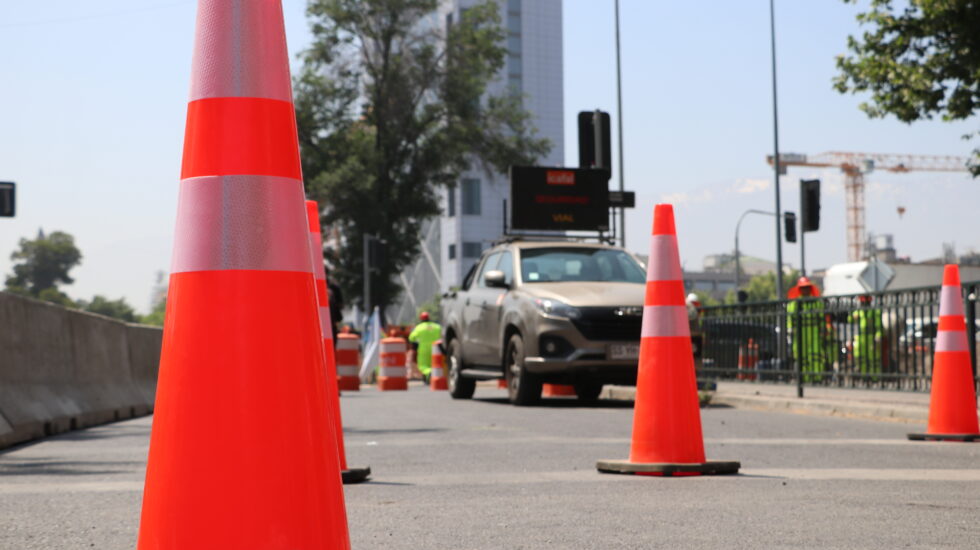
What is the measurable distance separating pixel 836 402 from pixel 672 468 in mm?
7699

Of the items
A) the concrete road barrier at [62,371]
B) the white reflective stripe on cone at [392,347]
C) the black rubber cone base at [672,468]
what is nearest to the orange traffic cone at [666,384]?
the black rubber cone base at [672,468]

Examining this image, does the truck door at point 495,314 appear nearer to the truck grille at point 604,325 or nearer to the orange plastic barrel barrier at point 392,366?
the truck grille at point 604,325

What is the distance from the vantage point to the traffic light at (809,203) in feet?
87.2

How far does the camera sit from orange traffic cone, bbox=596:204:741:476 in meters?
6.99

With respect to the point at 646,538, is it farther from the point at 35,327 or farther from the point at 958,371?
the point at 35,327

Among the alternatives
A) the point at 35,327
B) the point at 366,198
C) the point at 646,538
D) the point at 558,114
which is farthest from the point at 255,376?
the point at 558,114

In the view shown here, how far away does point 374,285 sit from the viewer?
50281 millimetres

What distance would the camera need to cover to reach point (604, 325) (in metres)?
14.5

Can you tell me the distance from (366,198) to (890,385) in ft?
116

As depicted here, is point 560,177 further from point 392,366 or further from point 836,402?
point 836,402

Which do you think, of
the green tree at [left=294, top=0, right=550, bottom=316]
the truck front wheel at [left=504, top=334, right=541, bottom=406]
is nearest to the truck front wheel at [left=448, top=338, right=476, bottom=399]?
the truck front wheel at [left=504, top=334, right=541, bottom=406]

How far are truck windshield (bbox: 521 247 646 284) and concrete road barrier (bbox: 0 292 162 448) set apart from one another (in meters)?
4.41

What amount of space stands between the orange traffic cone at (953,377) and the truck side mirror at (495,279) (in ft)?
20.5

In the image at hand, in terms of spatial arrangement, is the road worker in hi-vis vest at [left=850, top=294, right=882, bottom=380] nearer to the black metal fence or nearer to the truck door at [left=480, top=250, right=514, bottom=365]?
the black metal fence
